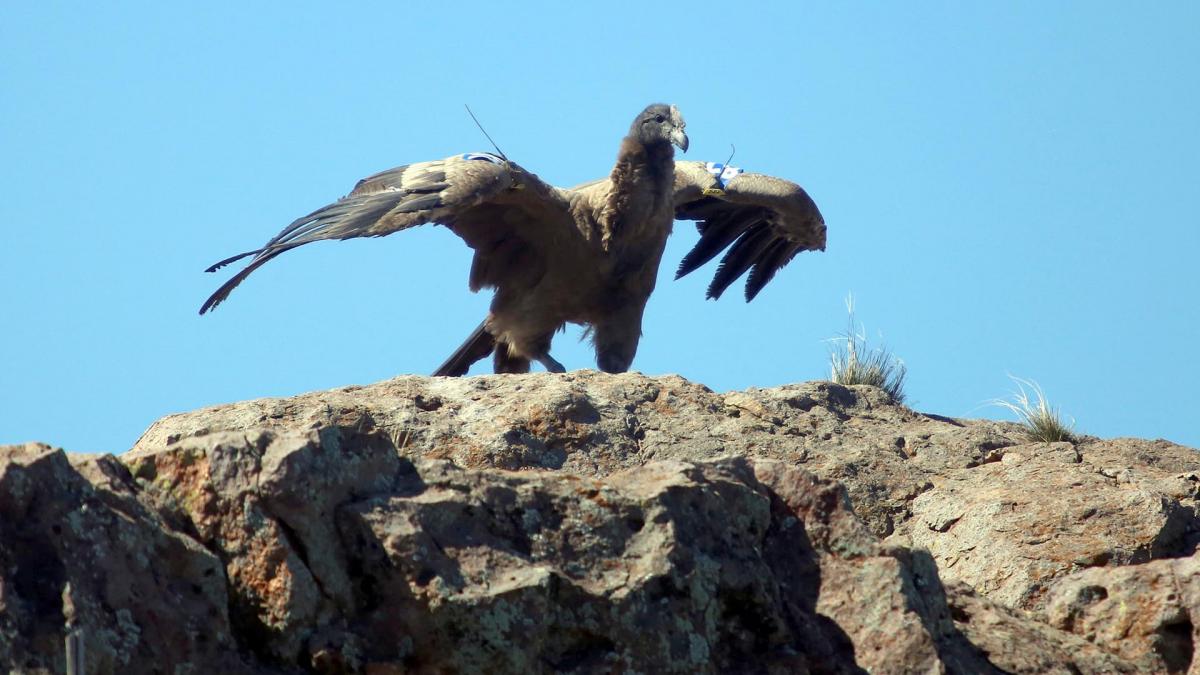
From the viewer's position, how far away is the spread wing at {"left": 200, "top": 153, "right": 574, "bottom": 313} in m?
8.78

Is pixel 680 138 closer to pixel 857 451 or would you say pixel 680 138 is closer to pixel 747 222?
pixel 747 222

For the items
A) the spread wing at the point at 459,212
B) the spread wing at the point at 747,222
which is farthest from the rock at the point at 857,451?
the spread wing at the point at 747,222

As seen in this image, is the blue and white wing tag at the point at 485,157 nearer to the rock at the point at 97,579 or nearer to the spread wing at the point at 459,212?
the spread wing at the point at 459,212

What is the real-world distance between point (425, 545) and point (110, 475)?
2.45 ft

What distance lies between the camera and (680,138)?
1027 cm

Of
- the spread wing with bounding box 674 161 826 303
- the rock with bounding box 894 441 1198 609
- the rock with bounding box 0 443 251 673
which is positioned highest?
the spread wing with bounding box 674 161 826 303

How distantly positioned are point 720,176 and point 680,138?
1331mm

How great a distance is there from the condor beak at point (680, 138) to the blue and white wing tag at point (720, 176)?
1.09m

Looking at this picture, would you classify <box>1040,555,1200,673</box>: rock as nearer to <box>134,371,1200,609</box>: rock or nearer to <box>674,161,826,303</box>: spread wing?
<box>134,371,1200,609</box>: rock

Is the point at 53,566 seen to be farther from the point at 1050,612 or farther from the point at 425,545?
the point at 1050,612

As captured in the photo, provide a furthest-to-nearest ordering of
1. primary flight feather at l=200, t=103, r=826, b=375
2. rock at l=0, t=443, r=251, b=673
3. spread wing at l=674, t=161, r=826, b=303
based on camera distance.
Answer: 1. spread wing at l=674, t=161, r=826, b=303
2. primary flight feather at l=200, t=103, r=826, b=375
3. rock at l=0, t=443, r=251, b=673

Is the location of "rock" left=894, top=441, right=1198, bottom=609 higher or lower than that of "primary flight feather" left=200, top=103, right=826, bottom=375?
lower

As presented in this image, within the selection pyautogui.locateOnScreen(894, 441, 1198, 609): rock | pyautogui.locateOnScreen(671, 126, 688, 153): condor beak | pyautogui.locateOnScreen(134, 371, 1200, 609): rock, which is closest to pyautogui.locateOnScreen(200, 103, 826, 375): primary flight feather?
pyautogui.locateOnScreen(671, 126, 688, 153): condor beak

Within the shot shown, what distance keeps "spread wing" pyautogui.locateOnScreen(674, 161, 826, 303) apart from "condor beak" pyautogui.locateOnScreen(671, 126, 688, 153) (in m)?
1.06
